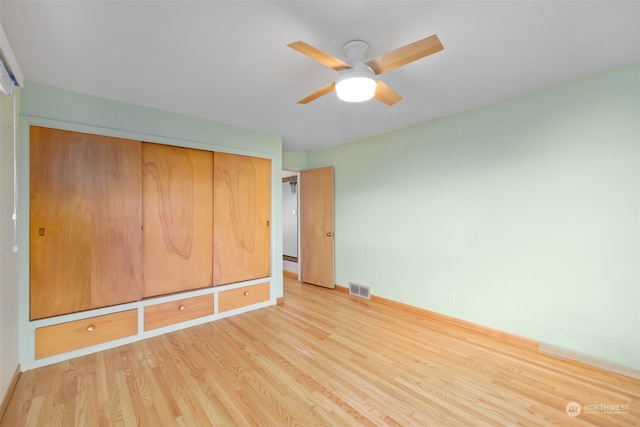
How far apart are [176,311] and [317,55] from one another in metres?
2.91

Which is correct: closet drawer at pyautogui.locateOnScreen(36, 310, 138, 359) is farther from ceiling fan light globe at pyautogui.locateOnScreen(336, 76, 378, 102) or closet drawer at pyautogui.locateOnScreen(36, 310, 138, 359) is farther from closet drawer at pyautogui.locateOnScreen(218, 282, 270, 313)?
ceiling fan light globe at pyautogui.locateOnScreen(336, 76, 378, 102)

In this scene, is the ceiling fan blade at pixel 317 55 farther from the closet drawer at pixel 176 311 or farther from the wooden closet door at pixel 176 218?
the closet drawer at pixel 176 311

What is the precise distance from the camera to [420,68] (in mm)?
2047

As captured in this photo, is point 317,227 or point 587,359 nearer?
point 587,359

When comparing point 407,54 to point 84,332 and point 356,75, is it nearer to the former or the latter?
point 356,75

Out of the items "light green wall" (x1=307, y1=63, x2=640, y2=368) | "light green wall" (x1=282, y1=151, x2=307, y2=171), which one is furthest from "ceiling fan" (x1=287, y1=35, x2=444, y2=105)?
"light green wall" (x1=282, y1=151, x2=307, y2=171)

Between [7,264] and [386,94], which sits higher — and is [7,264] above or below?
below

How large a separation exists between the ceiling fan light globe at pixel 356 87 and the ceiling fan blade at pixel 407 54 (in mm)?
96

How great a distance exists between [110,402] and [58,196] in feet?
5.77

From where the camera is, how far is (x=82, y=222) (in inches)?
95.0

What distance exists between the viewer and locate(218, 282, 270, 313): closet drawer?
10.7 ft

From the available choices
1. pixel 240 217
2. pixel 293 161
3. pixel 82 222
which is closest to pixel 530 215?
pixel 240 217

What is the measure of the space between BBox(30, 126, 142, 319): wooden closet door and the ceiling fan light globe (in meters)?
2.23

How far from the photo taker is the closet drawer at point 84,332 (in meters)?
2.24
